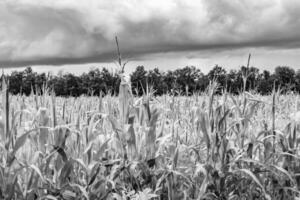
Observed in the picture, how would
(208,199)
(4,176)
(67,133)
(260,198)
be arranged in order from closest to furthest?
(4,176) → (67,133) → (208,199) → (260,198)

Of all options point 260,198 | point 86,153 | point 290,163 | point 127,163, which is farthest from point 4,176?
point 290,163

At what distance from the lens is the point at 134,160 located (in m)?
3.53

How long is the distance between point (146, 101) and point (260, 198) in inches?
55.2

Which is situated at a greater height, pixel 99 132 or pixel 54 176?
pixel 99 132

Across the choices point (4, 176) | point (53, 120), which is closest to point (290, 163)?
point (53, 120)

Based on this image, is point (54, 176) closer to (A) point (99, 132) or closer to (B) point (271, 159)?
(A) point (99, 132)

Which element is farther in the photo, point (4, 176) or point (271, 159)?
point (271, 159)

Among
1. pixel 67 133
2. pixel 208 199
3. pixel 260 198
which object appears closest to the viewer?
pixel 67 133

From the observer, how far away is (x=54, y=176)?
11.1 feet

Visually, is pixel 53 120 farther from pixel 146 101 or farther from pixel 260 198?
pixel 260 198

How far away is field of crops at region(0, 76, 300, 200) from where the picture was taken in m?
3.28

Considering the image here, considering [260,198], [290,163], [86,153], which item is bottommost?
[260,198]

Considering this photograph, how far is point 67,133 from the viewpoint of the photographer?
11.1ft

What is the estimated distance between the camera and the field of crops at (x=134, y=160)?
328 cm
